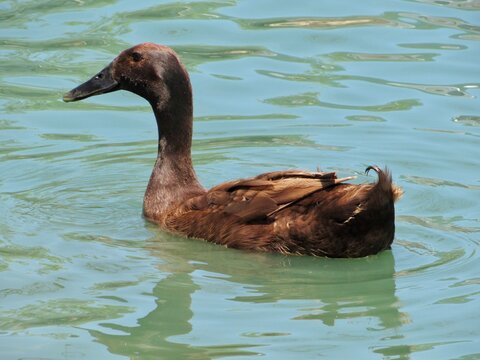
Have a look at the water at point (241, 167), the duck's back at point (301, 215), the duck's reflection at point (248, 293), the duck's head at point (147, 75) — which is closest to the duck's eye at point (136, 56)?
the duck's head at point (147, 75)

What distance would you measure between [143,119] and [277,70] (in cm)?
181

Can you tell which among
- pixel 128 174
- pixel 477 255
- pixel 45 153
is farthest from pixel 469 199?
pixel 45 153

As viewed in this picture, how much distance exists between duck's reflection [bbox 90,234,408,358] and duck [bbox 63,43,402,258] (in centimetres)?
12

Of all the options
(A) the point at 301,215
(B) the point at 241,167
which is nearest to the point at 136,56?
(B) the point at 241,167

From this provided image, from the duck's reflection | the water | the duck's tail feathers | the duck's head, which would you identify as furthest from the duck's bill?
the duck's tail feathers

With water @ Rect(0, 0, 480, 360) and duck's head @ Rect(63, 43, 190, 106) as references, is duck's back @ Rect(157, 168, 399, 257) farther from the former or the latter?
duck's head @ Rect(63, 43, 190, 106)

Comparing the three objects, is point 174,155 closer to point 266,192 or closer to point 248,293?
point 266,192

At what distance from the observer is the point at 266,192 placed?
9203 millimetres

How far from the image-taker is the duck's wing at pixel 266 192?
29.6ft

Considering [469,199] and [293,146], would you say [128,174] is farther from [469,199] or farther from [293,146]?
[469,199]

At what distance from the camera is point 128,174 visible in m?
11.2

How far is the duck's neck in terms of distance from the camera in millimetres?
10164

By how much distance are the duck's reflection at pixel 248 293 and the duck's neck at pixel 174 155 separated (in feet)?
1.91

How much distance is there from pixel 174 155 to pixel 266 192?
1.33m
